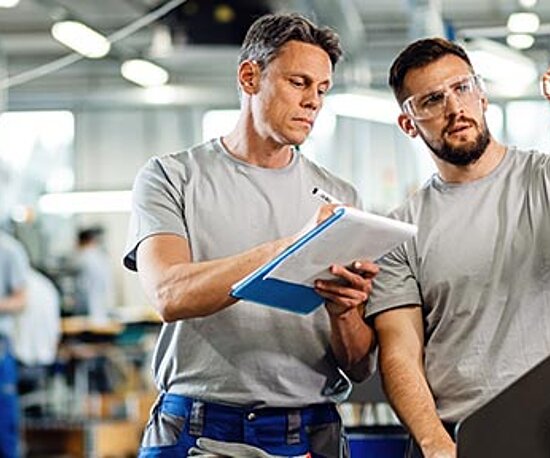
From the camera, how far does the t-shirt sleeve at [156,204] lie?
84.7 inches

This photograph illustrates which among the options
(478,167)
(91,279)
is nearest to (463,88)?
(478,167)

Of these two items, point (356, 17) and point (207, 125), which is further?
point (207, 125)

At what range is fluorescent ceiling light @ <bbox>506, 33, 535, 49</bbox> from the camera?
5.14 metres

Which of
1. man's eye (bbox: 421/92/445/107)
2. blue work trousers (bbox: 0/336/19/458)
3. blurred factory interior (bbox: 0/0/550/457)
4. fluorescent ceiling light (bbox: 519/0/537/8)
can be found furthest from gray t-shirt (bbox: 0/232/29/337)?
man's eye (bbox: 421/92/445/107)

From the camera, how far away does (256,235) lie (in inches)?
85.7

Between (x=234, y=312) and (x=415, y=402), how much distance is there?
36cm

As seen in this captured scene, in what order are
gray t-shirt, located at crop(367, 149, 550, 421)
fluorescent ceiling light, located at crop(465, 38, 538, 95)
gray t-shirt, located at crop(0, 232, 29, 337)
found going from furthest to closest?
gray t-shirt, located at crop(0, 232, 29, 337) < fluorescent ceiling light, located at crop(465, 38, 538, 95) < gray t-shirt, located at crop(367, 149, 550, 421)

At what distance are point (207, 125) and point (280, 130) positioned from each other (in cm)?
1044

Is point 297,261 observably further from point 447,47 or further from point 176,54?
point 176,54

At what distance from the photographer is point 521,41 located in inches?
207

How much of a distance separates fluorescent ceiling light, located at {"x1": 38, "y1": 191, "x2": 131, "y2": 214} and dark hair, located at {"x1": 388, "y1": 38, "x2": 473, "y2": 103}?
10055mm

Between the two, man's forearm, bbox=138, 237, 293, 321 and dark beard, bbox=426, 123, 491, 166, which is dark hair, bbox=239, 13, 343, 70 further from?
man's forearm, bbox=138, 237, 293, 321

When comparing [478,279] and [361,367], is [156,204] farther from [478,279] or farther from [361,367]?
[478,279]

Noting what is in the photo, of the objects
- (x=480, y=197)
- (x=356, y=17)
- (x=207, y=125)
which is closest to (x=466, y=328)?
(x=480, y=197)
